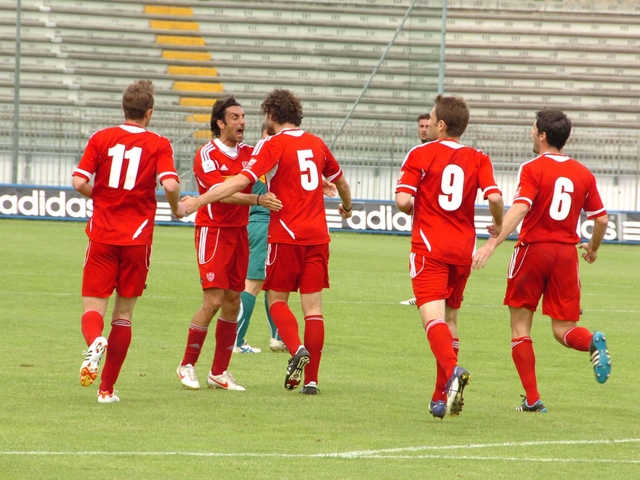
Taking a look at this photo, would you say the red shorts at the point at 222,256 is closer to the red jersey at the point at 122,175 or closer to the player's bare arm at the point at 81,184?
the red jersey at the point at 122,175

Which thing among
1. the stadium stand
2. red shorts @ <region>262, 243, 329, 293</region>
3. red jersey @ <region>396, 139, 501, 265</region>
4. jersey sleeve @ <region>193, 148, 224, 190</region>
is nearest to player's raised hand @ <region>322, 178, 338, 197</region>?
red shorts @ <region>262, 243, 329, 293</region>

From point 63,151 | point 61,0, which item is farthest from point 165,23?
point 63,151

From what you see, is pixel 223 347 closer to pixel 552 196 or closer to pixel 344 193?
pixel 344 193

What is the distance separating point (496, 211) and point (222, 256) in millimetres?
1930

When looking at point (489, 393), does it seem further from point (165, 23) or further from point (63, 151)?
point (165, 23)

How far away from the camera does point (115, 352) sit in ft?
22.3

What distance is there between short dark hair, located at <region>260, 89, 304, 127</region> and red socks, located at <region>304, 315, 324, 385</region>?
136 cm

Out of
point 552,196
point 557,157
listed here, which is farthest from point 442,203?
point 557,157

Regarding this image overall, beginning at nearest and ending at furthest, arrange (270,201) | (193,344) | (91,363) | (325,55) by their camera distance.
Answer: (91,363), (270,201), (193,344), (325,55)

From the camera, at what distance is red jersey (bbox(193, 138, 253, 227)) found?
7371 millimetres

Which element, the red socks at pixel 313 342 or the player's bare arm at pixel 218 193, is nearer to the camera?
the player's bare arm at pixel 218 193

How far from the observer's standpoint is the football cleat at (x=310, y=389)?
24.0 feet

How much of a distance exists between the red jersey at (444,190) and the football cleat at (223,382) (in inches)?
67.8

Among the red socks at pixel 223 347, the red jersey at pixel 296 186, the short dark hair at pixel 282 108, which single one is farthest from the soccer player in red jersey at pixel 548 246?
the red socks at pixel 223 347
